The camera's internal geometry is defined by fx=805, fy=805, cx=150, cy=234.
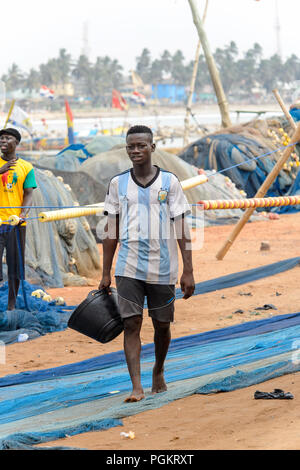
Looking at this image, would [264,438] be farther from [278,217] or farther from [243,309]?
[278,217]

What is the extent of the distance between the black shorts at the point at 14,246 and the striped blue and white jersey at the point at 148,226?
2.83 meters

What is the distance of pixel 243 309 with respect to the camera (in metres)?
8.29

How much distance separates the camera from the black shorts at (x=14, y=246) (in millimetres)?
7410

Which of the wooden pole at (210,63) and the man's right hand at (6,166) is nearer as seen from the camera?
the man's right hand at (6,166)

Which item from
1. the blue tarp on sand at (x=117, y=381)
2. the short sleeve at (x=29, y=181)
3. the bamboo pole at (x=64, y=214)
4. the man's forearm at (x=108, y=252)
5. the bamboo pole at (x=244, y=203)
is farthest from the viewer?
Result: the bamboo pole at (x=244, y=203)

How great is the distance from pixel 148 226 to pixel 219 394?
3.57ft

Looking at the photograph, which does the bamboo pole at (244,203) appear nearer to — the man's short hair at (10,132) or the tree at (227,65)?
the man's short hair at (10,132)

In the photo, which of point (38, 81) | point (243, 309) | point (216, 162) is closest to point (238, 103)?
point (38, 81)

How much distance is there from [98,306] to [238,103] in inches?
5455

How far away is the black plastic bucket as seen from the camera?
4988mm

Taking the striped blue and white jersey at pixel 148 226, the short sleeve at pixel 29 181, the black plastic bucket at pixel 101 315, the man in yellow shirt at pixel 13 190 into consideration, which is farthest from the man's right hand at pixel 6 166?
the striped blue and white jersey at pixel 148 226

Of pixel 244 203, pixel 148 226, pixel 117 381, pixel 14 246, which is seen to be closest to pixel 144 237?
pixel 148 226

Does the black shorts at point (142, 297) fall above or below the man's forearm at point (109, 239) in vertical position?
below
